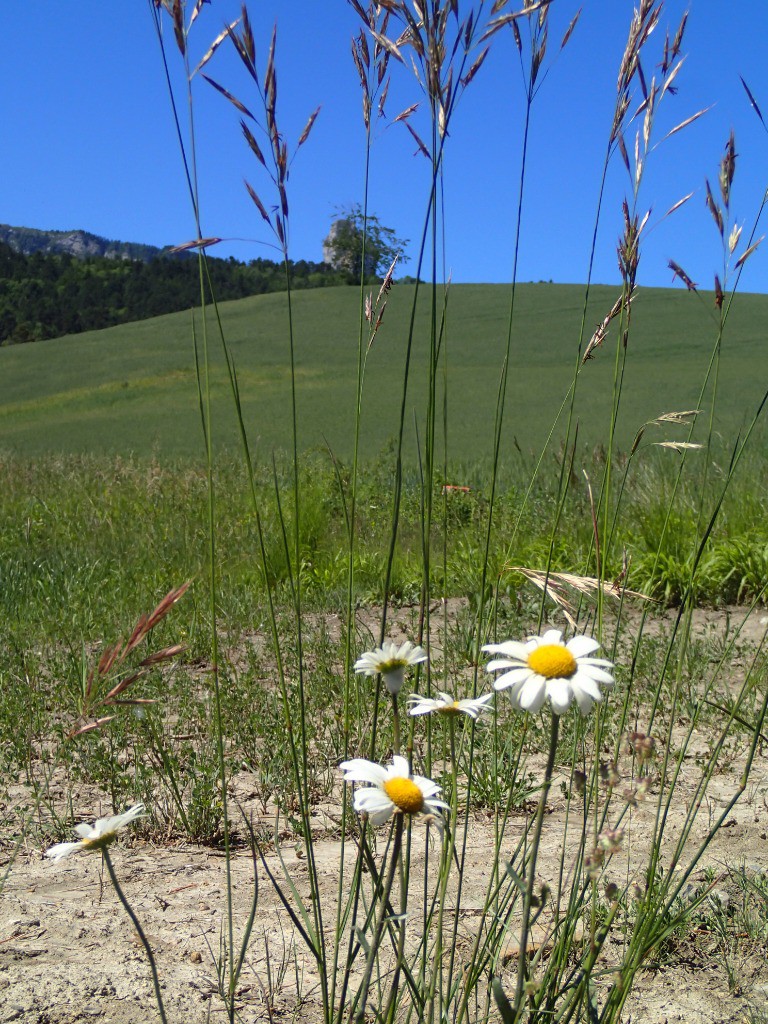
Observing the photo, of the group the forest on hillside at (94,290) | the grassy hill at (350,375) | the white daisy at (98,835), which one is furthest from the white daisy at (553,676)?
the forest on hillside at (94,290)

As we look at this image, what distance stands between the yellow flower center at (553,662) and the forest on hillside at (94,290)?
4979cm

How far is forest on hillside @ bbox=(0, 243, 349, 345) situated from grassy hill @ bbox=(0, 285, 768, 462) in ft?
42.4

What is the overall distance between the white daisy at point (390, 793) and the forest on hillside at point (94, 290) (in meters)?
49.8

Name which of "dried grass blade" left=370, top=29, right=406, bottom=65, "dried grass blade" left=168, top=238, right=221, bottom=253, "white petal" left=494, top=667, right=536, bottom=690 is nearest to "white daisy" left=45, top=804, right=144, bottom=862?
"white petal" left=494, top=667, right=536, bottom=690

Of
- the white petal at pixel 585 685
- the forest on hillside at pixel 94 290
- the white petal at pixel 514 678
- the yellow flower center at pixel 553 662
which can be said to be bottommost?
the white petal at pixel 514 678

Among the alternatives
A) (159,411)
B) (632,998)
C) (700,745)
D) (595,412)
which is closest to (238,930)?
(632,998)

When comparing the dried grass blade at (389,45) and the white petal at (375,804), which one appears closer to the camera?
the white petal at (375,804)

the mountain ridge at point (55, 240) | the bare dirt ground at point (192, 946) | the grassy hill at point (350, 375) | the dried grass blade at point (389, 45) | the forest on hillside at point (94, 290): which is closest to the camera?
the dried grass blade at point (389, 45)

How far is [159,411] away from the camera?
21609mm

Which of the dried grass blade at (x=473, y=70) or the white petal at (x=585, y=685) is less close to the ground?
the dried grass blade at (x=473, y=70)

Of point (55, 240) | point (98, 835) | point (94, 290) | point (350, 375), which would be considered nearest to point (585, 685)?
point (98, 835)

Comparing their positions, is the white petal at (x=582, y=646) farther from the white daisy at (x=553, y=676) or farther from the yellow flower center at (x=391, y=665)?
the yellow flower center at (x=391, y=665)

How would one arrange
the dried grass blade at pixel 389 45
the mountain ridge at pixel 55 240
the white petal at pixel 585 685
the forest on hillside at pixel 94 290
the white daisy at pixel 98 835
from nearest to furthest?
the white petal at pixel 585 685
the white daisy at pixel 98 835
the dried grass blade at pixel 389 45
the forest on hillside at pixel 94 290
the mountain ridge at pixel 55 240

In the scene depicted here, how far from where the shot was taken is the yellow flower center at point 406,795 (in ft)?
2.93
